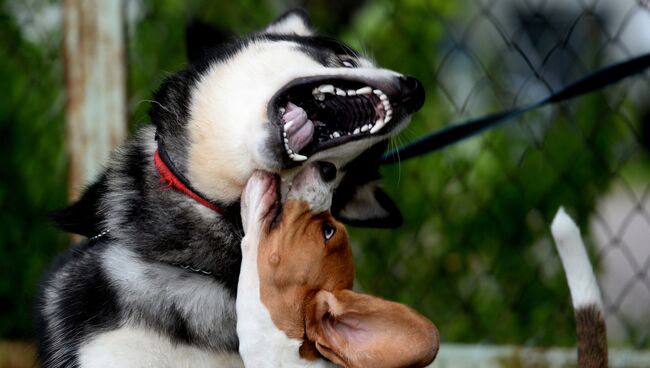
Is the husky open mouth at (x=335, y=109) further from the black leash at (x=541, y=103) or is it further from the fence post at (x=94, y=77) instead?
the fence post at (x=94, y=77)

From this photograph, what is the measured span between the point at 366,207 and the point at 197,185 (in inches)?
25.3

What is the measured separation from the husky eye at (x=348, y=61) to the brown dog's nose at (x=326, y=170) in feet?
1.14

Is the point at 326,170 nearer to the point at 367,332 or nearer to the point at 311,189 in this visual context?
the point at 311,189

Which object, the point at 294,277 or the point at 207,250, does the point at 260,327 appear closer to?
the point at 294,277

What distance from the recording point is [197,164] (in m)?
2.72

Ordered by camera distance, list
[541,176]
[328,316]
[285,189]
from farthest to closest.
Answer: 1. [541,176]
2. [285,189]
3. [328,316]

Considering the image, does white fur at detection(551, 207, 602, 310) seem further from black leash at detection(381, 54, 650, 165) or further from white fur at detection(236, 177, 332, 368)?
white fur at detection(236, 177, 332, 368)

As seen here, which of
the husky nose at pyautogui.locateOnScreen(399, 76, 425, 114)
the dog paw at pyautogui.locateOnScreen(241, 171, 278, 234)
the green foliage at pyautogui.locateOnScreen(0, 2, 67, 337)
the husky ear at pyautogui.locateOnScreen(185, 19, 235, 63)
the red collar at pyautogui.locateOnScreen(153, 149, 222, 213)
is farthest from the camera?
the green foliage at pyautogui.locateOnScreen(0, 2, 67, 337)

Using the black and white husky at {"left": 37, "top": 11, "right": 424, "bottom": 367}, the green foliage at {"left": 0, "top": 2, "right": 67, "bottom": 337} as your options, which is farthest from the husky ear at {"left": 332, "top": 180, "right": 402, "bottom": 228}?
the green foliage at {"left": 0, "top": 2, "right": 67, "bottom": 337}

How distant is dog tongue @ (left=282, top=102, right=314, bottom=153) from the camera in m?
2.53

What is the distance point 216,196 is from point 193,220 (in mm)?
98

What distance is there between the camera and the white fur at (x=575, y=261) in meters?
2.72

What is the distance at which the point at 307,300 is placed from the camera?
7.91 feet

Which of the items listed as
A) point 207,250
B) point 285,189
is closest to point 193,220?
point 207,250
